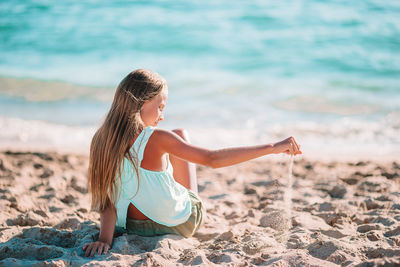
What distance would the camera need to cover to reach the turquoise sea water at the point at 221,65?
21.3 ft

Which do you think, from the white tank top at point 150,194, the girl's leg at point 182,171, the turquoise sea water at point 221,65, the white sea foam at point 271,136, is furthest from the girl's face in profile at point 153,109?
the turquoise sea water at point 221,65

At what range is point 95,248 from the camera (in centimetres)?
235

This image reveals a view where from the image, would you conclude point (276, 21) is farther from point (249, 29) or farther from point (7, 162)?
point (7, 162)

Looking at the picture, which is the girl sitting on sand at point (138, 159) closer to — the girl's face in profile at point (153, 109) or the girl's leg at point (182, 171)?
the girl's face in profile at point (153, 109)

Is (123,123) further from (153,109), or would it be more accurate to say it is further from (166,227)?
(166,227)

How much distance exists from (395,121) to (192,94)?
11.4 ft

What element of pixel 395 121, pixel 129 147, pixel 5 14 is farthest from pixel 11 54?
pixel 129 147

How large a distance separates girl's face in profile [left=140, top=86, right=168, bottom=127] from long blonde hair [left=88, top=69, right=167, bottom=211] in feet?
0.10

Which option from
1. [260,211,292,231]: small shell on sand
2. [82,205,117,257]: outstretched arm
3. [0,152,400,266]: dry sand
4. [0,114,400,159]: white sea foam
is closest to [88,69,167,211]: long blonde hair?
[82,205,117,257]: outstretched arm

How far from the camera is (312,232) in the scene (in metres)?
2.68

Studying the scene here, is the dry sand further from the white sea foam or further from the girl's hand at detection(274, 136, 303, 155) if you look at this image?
the white sea foam

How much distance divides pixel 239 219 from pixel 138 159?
3.70ft

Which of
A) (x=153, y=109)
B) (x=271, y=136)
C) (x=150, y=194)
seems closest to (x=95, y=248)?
(x=150, y=194)

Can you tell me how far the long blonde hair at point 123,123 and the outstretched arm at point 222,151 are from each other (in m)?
0.21
